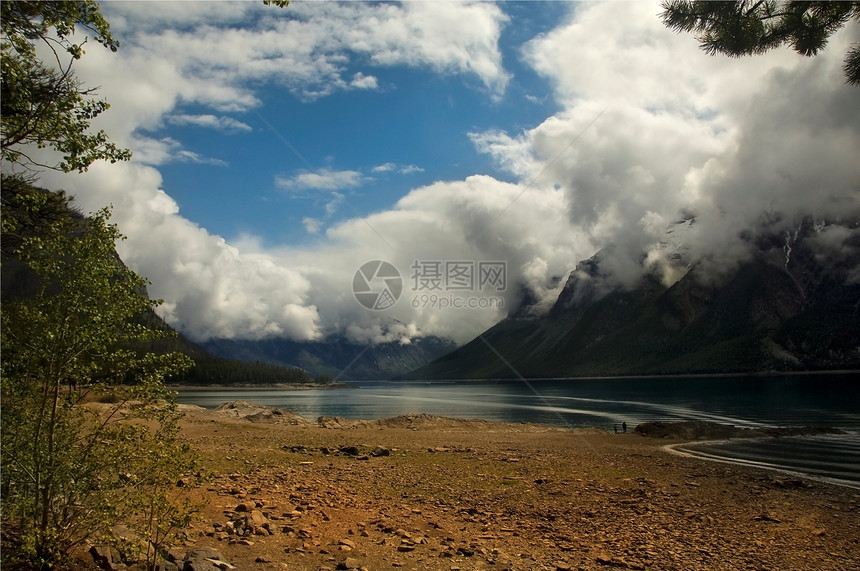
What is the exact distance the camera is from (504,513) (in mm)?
13070

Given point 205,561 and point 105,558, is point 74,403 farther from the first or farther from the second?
point 205,561

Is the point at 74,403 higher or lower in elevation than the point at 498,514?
higher

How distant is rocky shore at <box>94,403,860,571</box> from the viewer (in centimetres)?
970

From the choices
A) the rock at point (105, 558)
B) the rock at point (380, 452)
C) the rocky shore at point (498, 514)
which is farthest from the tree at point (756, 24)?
the rock at point (380, 452)

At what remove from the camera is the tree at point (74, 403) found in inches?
248

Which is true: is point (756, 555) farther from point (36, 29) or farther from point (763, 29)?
point (36, 29)

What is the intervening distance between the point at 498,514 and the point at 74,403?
10088 mm

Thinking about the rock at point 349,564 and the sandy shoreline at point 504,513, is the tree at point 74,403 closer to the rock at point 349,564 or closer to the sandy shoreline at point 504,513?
the sandy shoreline at point 504,513

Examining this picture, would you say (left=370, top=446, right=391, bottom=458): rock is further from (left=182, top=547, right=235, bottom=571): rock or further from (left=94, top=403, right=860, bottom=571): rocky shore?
(left=182, top=547, right=235, bottom=571): rock

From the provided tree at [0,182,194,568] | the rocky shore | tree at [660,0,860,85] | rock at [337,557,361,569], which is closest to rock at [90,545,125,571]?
tree at [0,182,194,568]

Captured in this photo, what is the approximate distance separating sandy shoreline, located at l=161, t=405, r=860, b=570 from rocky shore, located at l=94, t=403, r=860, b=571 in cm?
5

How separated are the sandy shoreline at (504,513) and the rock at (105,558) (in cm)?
124

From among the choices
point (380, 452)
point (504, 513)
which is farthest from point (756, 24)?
point (380, 452)

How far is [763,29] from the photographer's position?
1073 centimetres
